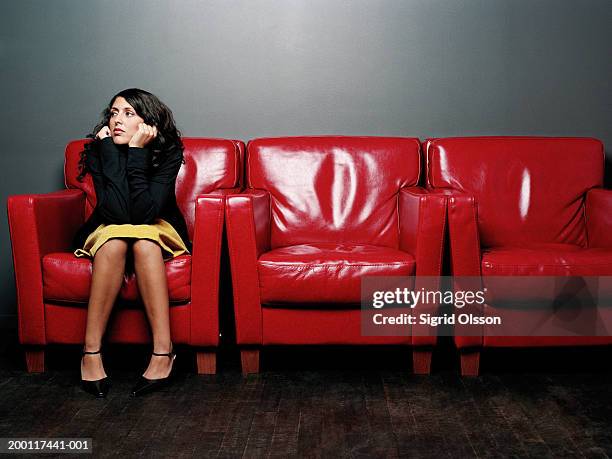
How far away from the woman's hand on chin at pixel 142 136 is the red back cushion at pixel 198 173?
0.44 m

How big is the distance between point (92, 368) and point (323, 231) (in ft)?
3.70

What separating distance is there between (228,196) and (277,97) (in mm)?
1046

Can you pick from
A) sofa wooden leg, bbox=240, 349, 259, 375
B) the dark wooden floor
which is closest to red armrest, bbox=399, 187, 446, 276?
the dark wooden floor

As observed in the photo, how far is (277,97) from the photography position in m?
3.27

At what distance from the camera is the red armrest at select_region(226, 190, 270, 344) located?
237 cm

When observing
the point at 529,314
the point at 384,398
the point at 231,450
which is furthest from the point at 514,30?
the point at 231,450

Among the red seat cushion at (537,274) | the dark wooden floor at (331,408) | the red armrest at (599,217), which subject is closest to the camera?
the dark wooden floor at (331,408)

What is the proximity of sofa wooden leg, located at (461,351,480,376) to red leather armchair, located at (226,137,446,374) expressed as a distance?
5.1 inches

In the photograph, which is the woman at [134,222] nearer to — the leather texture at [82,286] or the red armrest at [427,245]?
the leather texture at [82,286]

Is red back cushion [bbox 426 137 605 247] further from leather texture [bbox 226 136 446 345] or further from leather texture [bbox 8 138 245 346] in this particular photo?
leather texture [bbox 8 138 245 346]

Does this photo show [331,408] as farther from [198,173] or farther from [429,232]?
[198,173]

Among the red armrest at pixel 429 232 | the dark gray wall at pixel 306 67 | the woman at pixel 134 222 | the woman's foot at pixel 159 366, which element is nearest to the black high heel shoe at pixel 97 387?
the woman at pixel 134 222

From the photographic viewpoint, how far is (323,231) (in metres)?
2.92

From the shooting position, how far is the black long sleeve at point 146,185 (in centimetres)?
238
